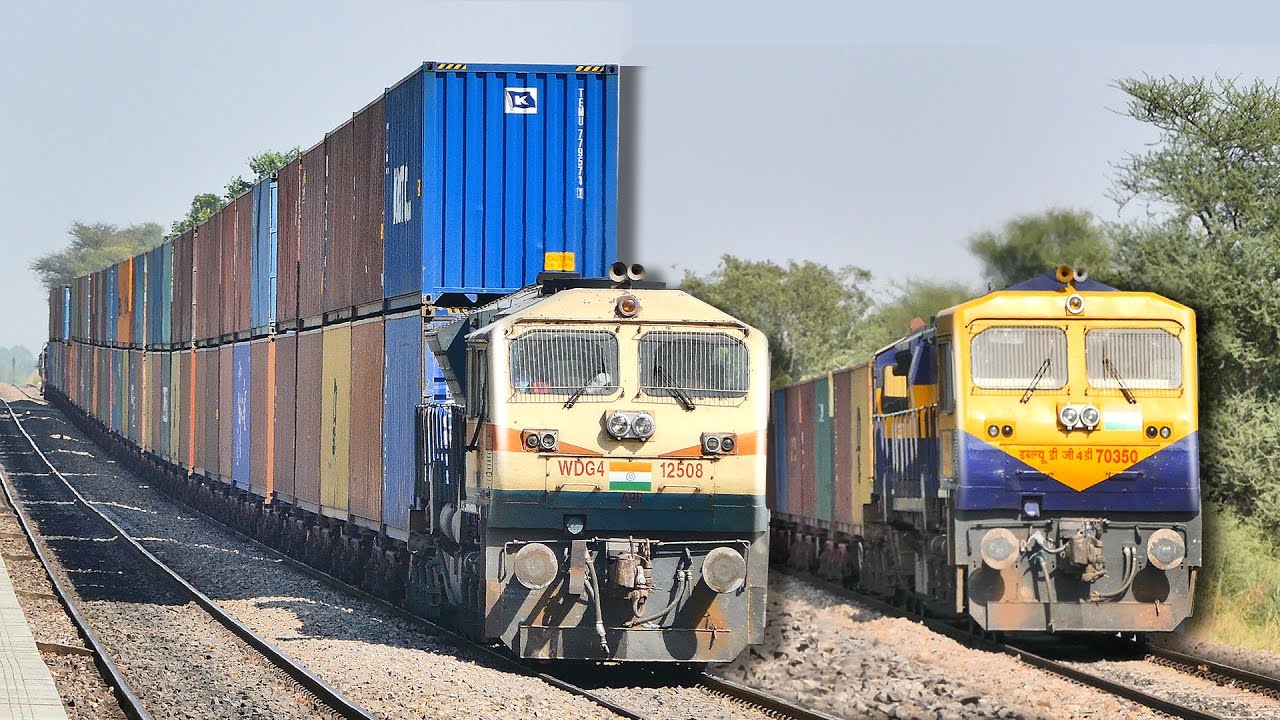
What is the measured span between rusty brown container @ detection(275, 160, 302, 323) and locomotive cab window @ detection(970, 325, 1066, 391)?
11793mm

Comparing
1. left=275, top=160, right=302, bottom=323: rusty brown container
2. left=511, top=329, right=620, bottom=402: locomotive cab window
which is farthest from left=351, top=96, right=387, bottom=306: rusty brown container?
left=511, top=329, right=620, bottom=402: locomotive cab window

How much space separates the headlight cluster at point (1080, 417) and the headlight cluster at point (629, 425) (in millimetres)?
4503

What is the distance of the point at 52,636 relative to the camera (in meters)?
17.2

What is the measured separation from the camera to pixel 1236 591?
21.8 meters

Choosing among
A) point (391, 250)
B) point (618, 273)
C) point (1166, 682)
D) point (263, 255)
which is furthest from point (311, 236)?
point (1166, 682)

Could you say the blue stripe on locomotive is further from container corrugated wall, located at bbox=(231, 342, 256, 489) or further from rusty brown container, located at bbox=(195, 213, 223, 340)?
rusty brown container, located at bbox=(195, 213, 223, 340)

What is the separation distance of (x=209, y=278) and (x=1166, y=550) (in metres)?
23.5

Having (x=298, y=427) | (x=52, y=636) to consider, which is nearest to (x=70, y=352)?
(x=298, y=427)

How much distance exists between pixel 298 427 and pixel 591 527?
11.8m

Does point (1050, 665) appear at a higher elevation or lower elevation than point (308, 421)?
lower

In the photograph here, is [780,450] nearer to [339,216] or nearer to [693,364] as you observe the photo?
[339,216]

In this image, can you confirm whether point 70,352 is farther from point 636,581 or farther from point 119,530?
point 636,581

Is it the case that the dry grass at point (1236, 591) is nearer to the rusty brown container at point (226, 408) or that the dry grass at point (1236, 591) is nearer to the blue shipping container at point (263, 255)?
the blue shipping container at point (263, 255)

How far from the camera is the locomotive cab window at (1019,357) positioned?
650 inches
